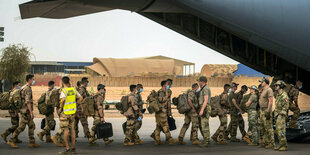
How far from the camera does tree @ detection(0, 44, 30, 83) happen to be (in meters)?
39.8

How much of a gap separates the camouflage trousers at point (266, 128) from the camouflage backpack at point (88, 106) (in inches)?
182

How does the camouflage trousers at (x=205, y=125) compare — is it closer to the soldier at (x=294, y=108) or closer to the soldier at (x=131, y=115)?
the soldier at (x=131, y=115)

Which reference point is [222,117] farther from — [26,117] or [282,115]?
[26,117]

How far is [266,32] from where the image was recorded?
1116 cm

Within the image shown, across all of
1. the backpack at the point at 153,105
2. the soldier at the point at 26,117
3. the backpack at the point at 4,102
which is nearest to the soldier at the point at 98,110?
the backpack at the point at 153,105

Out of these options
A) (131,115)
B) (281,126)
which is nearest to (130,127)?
(131,115)

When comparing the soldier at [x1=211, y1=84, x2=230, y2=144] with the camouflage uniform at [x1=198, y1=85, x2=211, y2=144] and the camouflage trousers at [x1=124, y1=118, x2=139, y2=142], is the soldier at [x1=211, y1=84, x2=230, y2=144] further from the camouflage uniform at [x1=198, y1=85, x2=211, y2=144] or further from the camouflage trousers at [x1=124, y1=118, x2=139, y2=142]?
the camouflage trousers at [x1=124, y1=118, x2=139, y2=142]

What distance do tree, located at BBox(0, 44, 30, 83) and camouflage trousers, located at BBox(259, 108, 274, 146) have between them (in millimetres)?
33353

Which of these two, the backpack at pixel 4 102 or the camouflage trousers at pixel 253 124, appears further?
the camouflage trousers at pixel 253 124

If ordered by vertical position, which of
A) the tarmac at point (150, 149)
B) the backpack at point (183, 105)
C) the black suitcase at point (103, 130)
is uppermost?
the backpack at point (183, 105)

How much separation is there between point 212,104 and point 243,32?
7.55ft

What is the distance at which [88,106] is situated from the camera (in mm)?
11000

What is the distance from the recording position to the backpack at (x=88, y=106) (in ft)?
36.0

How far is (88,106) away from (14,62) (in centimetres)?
3208
